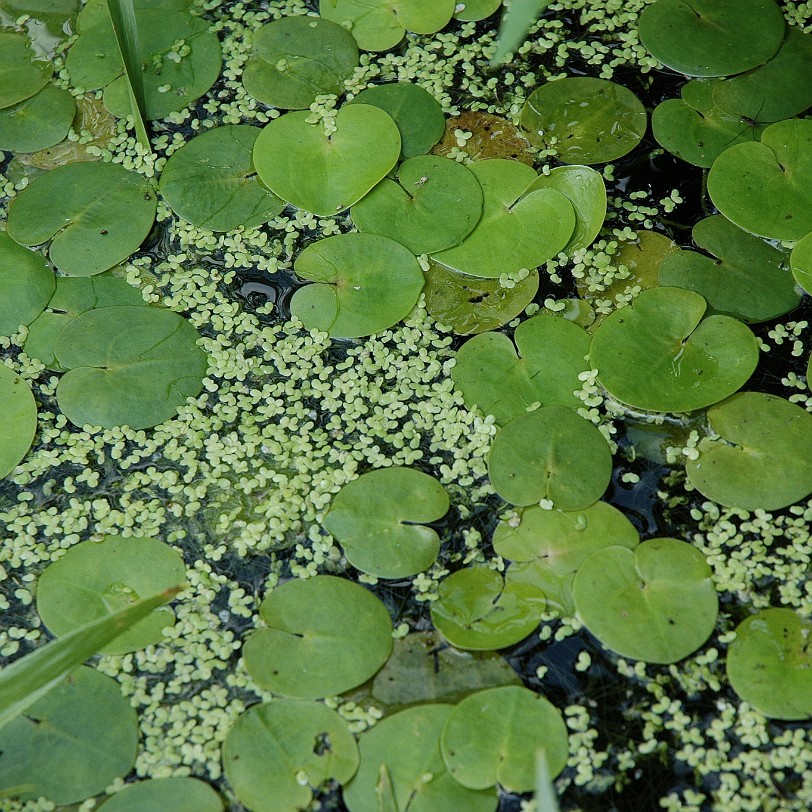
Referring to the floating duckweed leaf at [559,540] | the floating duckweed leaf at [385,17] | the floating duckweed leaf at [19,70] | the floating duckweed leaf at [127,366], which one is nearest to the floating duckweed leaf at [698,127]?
the floating duckweed leaf at [385,17]

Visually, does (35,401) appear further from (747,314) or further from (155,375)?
(747,314)

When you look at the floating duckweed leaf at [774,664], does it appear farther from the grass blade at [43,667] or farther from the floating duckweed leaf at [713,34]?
the floating duckweed leaf at [713,34]

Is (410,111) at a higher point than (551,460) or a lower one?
higher

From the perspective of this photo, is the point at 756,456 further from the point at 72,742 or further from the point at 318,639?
the point at 72,742

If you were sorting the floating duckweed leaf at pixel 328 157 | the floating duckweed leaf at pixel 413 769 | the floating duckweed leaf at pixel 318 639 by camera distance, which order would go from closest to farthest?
1. the floating duckweed leaf at pixel 413 769
2. the floating duckweed leaf at pixel 318 639
3. the floating duckweed leaf at pixel 328 157

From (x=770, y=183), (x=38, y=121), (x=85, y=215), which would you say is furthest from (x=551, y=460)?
(x=38, y=121)
